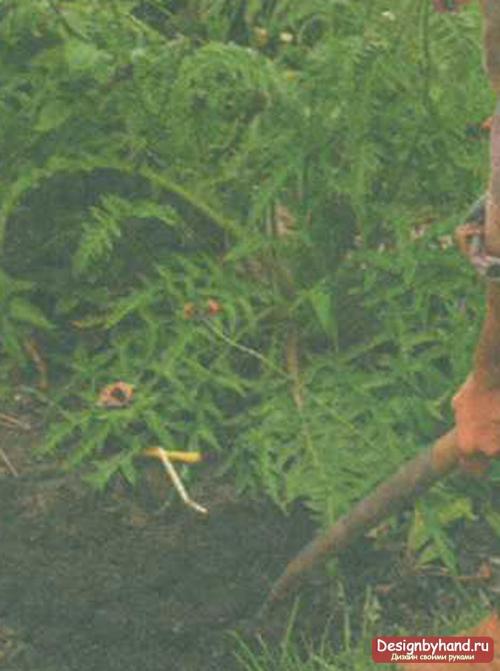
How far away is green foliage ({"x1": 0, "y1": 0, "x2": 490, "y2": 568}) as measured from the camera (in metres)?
2.91

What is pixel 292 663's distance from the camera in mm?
2826

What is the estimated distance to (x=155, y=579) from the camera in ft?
9.76

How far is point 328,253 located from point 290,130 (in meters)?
0.31

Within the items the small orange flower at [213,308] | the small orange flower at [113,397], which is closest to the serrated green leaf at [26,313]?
the small orange flower at [113,397]

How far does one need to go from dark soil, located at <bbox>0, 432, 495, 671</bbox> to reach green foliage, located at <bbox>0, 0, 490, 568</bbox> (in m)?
0.09

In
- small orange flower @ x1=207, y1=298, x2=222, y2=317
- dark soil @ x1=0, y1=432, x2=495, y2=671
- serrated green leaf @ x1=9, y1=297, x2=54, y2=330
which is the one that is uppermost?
small orange flower @ x1=207, y1=298, x2=222, y2=317

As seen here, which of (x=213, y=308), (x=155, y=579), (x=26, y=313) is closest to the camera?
(x=155, y=579)

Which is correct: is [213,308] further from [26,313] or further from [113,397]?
[26,313]

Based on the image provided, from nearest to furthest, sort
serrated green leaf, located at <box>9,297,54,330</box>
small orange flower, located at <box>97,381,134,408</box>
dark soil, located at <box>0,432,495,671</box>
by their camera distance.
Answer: dark soil, located at <box>0,432,495,671</box>, small orange flower, located at <box>97,381,134,408</box>, serrated green leaf, located at <box>9,297,54,330</box>

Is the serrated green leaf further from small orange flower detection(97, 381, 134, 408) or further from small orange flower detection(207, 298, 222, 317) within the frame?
small orange flower detection(207, 298, 222, 317)

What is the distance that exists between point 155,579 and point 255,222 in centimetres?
64

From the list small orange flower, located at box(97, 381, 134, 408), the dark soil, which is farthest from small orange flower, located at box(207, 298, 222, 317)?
the dark soil

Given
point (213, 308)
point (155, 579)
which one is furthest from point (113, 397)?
point (155, 579)

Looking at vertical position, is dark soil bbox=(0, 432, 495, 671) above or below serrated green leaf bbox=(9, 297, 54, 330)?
below
